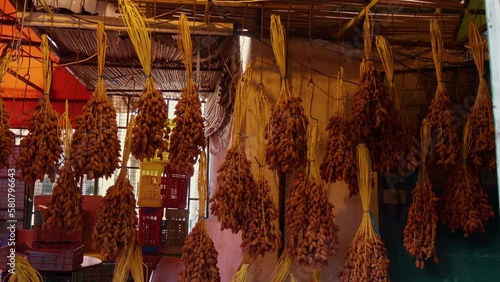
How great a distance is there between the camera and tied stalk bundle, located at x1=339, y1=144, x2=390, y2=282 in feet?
9.02

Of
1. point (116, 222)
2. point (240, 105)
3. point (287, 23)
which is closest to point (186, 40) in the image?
point (240, 105)

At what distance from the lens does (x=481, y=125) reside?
9.52 feet

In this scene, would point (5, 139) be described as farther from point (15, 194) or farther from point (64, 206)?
point (15, 194)

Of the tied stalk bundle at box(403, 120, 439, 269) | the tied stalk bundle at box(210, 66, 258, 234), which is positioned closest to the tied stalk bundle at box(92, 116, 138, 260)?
the tied stalk bundle at box(210, 66, 258, 234)

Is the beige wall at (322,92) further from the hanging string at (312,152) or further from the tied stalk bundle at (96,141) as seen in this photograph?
the tied stalk bundle at (96,141)

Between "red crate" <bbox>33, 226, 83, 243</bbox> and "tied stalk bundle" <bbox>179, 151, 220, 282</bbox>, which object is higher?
"tied stalk bundle" <bbox>179, 151, 220, 282</bbox>

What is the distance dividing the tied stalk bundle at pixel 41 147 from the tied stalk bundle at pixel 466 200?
244 centimetres

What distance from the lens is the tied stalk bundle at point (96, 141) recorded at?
2.58 meters

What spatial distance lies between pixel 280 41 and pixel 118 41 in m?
1.25

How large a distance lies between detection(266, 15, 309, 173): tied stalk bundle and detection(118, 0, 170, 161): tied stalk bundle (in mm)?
633

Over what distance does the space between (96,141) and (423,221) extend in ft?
6.64

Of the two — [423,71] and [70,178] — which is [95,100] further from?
[423,71]

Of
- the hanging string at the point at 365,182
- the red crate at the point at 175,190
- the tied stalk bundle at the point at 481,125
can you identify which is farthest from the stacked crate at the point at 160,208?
the tied stalk bundle at the point at 481,125

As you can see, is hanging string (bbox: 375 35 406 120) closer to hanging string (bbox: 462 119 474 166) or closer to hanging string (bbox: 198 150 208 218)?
hanging string (bbox: 462 119 474 166)
